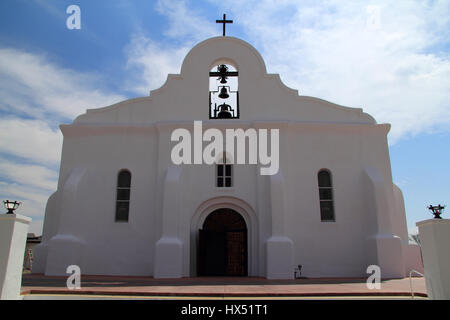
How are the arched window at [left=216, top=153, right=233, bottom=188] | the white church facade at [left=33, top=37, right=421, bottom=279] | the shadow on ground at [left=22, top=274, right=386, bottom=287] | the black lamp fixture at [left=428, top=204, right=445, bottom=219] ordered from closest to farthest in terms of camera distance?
1. the black lamp fixture at [left=428, top=204, right=445, bottom=219]
2. the shadow on ground at [left=22, top=274, right=386, bottom=287]
3. the white church facade at [left=33, top=37, right=421, bottom=279]
4. the arched window at [left=216, top=153, right=233, bottom=188]

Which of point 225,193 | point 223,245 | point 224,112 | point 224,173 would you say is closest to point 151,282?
point 223,245

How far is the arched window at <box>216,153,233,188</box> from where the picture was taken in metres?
15.5

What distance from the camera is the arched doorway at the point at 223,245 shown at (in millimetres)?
14562

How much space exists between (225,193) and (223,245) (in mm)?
2139

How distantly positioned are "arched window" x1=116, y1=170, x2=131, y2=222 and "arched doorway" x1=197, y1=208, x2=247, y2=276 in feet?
11.2

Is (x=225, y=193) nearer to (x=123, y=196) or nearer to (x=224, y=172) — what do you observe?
(x=224, y=172)

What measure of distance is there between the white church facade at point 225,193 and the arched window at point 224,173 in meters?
0.05

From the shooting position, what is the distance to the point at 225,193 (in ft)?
49.3

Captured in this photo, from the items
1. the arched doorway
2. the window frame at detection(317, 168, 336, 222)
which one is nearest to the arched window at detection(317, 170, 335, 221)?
the window frame at detection(317, 168, 336, 222)

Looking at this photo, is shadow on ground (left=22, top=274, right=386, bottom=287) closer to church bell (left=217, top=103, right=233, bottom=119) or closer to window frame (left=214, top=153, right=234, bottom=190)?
Answer: window frame (left=214, top=153, right=234, bottom=190)

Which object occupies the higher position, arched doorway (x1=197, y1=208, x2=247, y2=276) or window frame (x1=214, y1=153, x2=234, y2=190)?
window frame (x1=214, y1=153, x2=234, y2=190)

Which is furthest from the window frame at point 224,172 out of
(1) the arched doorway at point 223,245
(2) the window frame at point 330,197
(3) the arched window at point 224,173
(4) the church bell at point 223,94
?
(2) the window frame at point 330,197

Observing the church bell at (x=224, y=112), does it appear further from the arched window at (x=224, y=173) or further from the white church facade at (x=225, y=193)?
the arched window at (x=224, y=173)
